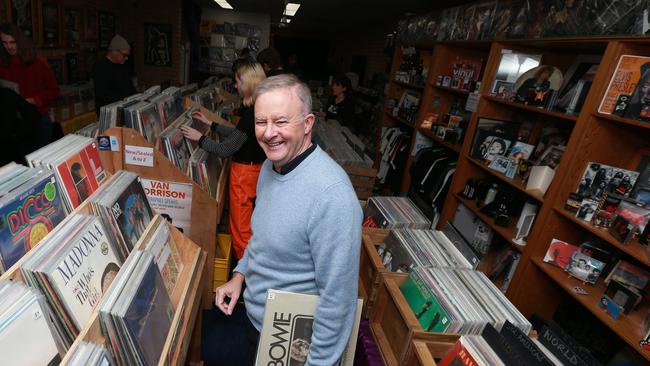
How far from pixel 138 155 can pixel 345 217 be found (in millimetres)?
1367

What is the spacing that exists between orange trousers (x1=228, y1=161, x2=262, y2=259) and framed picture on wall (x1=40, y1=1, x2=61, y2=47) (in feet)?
12.7

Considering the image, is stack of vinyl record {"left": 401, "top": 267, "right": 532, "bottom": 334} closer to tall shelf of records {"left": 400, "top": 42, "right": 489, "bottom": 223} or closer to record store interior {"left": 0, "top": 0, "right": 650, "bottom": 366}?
record store interior {"left": 0, "top": 0, "right": 650, "bottom": 366}

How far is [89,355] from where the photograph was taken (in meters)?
0.78

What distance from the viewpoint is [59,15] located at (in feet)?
15.2

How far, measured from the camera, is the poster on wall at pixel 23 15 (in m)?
3.75

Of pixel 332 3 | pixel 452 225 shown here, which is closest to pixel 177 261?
pixel 452 225

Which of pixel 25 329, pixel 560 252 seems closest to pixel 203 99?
pixel 25 329

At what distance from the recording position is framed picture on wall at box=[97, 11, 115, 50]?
19.4ft

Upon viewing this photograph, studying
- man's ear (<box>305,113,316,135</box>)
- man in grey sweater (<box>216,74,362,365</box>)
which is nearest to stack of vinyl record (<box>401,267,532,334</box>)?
man in grey sweater (<box>216,74,362,365</box>)

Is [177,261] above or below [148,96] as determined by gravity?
below

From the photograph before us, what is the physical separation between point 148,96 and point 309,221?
196cm

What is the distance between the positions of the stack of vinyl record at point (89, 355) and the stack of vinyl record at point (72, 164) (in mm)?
545

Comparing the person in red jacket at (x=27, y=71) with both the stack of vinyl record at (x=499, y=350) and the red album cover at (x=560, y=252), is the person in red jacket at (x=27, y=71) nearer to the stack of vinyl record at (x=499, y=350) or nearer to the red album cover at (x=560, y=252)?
the stack of vinyl record at (x=499, y=350)

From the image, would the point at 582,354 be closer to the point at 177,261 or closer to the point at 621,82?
the point at 621,82
